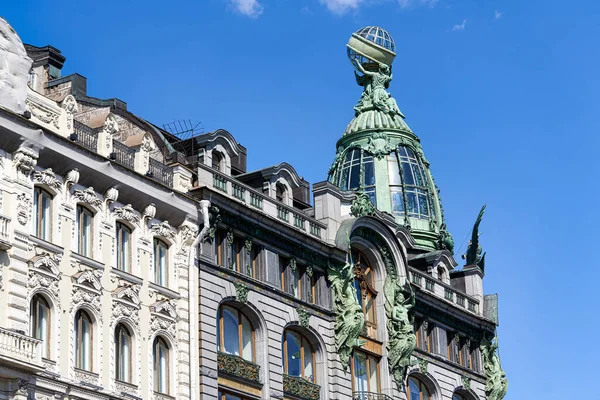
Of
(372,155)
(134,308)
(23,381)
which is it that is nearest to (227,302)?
(134,308)

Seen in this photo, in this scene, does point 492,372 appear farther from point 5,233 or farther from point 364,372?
point 5,233

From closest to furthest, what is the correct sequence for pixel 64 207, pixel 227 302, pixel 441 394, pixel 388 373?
pixel 64 207
pixel 227 302
pixel 388 373
pixel 441 394

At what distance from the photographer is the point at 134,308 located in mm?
53688

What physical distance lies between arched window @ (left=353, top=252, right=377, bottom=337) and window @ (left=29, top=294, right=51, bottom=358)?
21.0m

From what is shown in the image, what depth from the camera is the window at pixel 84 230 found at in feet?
171

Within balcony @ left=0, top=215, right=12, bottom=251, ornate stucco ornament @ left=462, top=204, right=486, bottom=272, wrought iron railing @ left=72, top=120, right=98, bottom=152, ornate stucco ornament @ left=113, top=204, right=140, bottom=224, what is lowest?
balcony @ left=0, top=215, right=12, bottom=251

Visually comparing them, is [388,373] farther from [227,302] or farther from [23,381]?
[23,381]

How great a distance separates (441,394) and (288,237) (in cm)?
1467

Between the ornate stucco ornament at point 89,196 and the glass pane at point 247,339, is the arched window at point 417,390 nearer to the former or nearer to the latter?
the glass pane at point 247,339

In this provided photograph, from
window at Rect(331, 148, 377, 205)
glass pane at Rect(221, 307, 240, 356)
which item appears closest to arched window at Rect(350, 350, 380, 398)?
glass pane at Rect(221, 307, 240, 356)

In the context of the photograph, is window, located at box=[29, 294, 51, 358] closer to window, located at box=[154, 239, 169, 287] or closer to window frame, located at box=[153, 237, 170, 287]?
window frame, located at box=[153, 237, 170, 287]

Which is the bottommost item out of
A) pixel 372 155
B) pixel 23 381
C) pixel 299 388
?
pixel 23 381

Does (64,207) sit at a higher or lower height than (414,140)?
lower

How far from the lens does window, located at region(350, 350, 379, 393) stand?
65.9 meters
